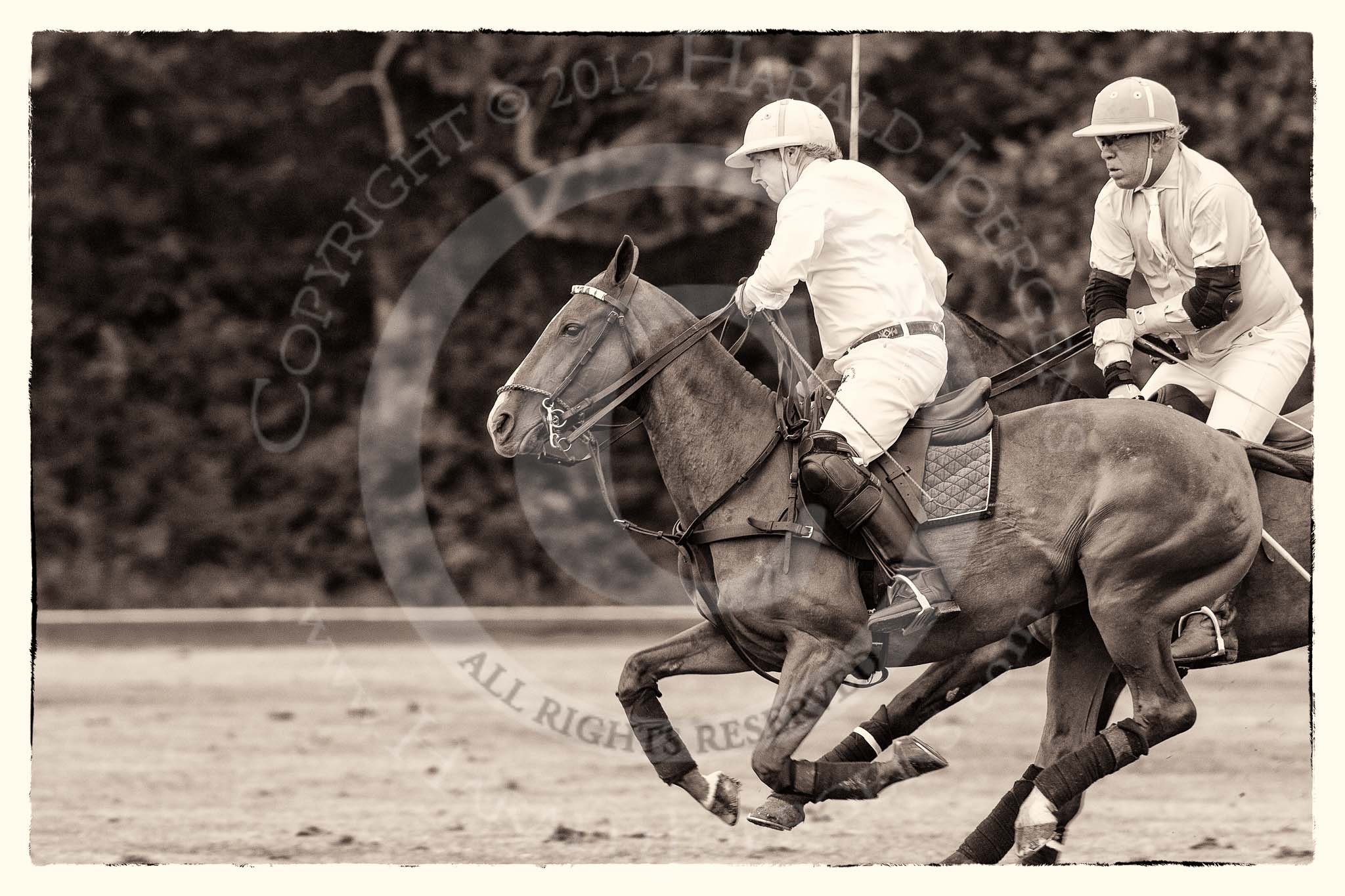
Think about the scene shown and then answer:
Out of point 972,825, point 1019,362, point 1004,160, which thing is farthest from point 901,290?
Answer: point 1004,160

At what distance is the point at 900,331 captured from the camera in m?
6.01

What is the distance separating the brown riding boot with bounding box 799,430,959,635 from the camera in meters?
5.72

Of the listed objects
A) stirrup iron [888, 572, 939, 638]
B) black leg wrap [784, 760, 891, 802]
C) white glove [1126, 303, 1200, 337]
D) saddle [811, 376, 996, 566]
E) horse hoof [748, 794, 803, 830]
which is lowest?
horse hoof [748, 794, 803, 830]

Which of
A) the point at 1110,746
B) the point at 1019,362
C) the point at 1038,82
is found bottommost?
the point at 1110,746

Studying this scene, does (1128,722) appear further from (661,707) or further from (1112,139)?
(1112,139)

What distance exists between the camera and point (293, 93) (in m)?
15.1

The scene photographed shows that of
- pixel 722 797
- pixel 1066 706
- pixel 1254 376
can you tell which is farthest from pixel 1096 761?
pixel 1254 376

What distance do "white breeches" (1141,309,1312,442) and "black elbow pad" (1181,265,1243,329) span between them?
0.32 metres

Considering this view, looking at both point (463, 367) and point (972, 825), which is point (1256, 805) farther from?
point (463, 367)

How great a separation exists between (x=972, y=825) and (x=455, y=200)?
8056 millimetres

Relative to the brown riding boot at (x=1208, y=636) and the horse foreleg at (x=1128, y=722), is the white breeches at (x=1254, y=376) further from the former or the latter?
the horse foreleg at (x=1128, y=722)

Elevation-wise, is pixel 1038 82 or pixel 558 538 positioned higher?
pixel 1038 82

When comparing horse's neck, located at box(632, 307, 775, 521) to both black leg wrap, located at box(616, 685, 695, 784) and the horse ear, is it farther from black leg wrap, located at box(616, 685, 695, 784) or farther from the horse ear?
black leg wrap, located at box(616, 685, 695, 784)

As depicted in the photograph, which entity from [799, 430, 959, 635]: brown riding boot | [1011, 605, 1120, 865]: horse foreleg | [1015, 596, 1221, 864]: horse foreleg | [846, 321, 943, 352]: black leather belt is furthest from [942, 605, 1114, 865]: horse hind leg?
[846, 321, 943, 352]: black leather belt
